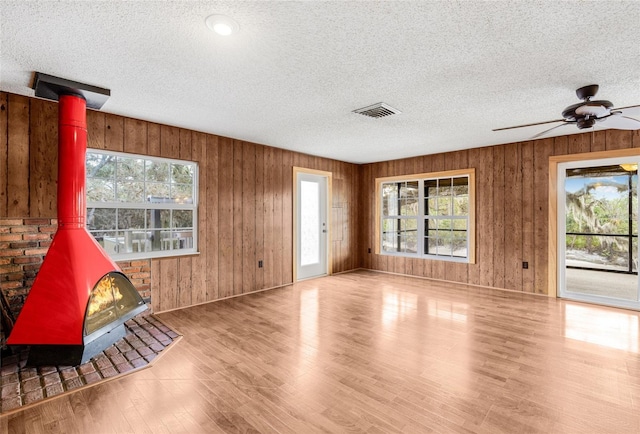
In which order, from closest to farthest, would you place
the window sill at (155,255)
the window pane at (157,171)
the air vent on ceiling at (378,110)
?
the air vent on ceiling at (378,110)
the window sill at (155,255)
the window pane at (157,171)

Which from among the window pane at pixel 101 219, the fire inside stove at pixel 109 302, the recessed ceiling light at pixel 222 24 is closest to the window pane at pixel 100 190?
the window pane at pixel 101 219

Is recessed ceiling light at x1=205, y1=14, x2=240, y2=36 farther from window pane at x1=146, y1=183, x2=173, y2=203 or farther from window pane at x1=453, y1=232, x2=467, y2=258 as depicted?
window pane at x1=453, y1=232, x2=467, y2=258

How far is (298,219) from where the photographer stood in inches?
231

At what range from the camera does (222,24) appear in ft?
6.29

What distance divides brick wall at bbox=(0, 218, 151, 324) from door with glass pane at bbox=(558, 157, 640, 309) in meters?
6.59

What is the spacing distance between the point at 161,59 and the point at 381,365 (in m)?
3.00

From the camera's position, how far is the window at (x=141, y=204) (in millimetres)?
3623

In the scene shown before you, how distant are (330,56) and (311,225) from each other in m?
4.15

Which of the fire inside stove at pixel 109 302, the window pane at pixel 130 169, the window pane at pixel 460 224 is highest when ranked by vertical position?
the window pane at pixel 130 169

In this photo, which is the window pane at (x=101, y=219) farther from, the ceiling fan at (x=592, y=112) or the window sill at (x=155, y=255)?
→ the ceiling fan at (x=592, y=112)

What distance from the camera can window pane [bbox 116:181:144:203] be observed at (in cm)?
377

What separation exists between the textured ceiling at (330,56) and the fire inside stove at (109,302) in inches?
71.8

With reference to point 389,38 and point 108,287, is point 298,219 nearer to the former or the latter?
point 108,287

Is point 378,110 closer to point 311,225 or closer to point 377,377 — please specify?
point 377,377
